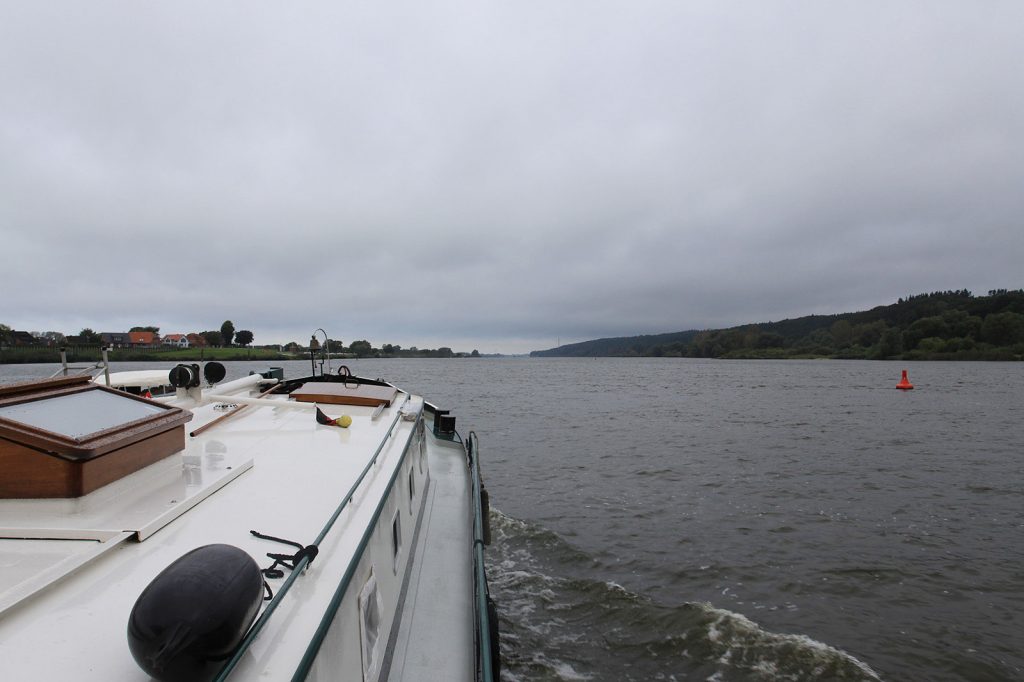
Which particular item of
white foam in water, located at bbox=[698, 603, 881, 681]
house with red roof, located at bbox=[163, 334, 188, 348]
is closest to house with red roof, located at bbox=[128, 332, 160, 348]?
house with red roof, located at bbox=[163, 334, 188, 348]

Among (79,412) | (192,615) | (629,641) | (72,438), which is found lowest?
(629,641)

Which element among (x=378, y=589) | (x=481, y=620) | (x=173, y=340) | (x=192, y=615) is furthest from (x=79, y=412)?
(x=173, y=340)

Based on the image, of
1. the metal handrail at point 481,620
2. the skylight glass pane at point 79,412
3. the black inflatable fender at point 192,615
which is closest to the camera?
the black inflatable fender at point 192,615

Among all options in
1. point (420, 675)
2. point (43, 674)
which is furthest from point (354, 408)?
point (43, 674)

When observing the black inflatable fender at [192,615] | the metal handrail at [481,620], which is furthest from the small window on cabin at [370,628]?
the black inflatable fender at [192,615]

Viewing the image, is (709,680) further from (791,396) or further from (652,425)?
(791,396)

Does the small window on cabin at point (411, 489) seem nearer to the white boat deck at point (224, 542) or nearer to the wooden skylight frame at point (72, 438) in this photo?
the white boat deck at point (224, 542)

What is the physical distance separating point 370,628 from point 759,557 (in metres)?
8.99

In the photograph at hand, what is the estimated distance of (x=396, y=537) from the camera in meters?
5.11

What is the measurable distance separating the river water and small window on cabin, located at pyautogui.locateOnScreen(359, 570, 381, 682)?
141 inches

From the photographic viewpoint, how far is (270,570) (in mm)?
2928

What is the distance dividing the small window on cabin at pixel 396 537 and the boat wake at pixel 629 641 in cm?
282

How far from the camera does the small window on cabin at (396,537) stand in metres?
4.85

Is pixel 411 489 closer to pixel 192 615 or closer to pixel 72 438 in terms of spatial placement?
pixel 72 438
